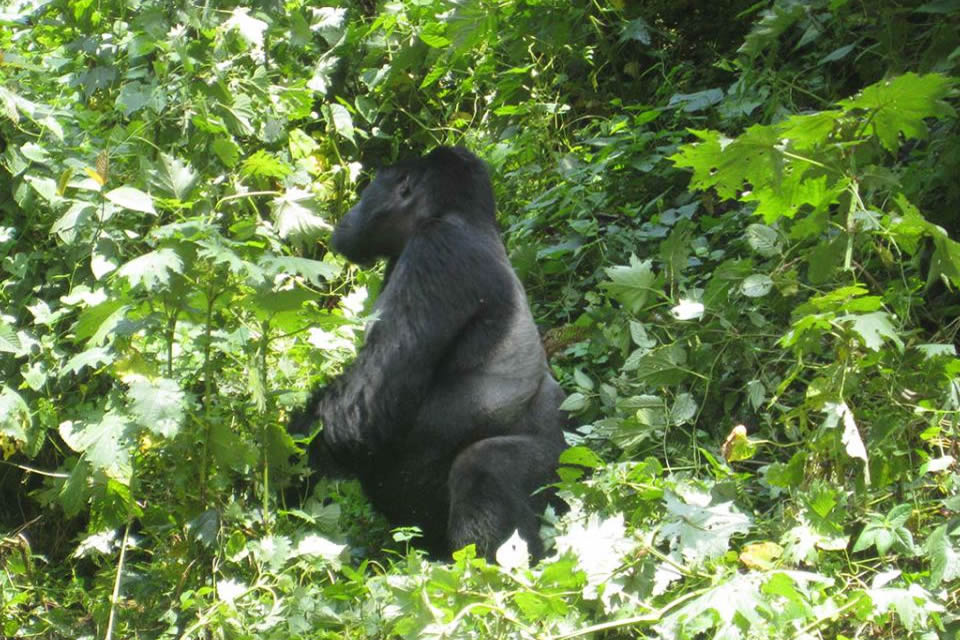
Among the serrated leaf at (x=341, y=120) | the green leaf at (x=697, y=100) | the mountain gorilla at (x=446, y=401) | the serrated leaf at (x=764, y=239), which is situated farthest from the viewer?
the serrated leaf at (x=341, y=120)

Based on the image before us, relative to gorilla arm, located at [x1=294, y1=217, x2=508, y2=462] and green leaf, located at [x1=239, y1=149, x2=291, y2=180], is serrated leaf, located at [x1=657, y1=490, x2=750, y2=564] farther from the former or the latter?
green leaf, located at [x1=239, y1=149, x2=291, y2=180]

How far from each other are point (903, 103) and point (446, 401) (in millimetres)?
1855

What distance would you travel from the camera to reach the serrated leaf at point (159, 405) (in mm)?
2648

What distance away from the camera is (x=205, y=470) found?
293 centimetres

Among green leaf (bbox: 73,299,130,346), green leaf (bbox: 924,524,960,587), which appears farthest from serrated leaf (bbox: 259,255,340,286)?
green leaf (bbox: 924,524,960,587)

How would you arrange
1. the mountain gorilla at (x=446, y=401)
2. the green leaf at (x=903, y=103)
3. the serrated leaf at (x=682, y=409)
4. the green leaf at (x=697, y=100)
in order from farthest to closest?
the green leaf at (x=697, y=100), the mountain gorilla at (x=446, y=401), the serrated leaf at (x=682, y=409), the green leaf at (x=903, y=103)

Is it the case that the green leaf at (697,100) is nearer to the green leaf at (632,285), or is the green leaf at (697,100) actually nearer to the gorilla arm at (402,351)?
the gorilla arm at (402,351)

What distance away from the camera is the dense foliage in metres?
2.40

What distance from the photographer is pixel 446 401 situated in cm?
390

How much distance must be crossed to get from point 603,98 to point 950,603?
373cm

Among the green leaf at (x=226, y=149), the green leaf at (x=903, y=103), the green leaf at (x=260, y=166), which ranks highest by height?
the green leaf at (x=903, y=103)

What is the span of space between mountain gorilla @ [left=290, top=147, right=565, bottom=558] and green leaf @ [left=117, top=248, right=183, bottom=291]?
1257 mm

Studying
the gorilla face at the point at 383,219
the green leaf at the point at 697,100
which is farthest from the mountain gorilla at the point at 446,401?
the green leaf at the point at 697,100

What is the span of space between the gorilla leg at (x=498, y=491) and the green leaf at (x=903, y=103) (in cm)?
160
